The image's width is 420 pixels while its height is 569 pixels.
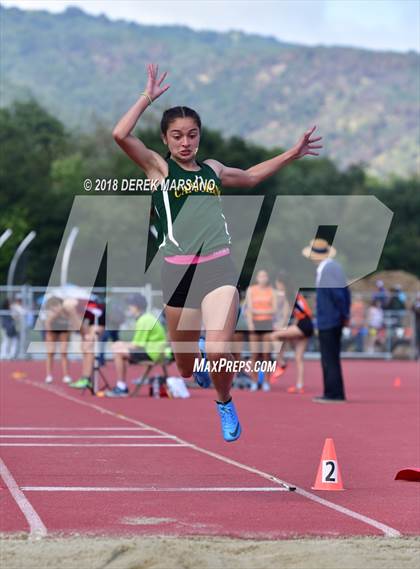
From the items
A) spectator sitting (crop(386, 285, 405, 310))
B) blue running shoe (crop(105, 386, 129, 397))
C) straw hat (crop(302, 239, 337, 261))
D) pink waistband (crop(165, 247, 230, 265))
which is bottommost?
blue running shoe (crop(105, 386, 129, 397))

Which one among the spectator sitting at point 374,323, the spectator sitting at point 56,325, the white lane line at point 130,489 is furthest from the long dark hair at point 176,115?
the spectator sitting at point 374,323

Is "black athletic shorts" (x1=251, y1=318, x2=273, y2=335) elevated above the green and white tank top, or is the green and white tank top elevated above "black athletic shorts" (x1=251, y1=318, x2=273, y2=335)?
"black athletic shorts" (x1=251, y1=318, x2=273, y2=335)

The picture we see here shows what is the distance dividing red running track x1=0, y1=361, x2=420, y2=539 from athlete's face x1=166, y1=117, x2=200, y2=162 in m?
2.11

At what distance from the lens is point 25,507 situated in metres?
7.15

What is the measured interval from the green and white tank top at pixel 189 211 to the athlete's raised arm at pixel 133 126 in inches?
5.0

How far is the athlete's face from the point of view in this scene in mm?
7957

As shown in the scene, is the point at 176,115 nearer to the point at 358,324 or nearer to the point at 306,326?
the point at 306,326

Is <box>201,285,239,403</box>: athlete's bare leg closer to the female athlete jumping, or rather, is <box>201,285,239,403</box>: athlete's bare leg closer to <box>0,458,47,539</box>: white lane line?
the female athlete jumping

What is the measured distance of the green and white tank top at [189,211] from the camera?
7906 mm

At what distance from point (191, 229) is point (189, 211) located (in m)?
0.12

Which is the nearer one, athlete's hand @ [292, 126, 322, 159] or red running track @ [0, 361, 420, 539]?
red running track @ [0, 361, 420, 539]

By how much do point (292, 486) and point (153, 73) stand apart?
9.21 feet

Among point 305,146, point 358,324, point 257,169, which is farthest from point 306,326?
point 358,324

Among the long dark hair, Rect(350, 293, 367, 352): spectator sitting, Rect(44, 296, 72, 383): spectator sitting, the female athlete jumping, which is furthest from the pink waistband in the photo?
Rect(350, 293, 367, 352): spectator sitting
